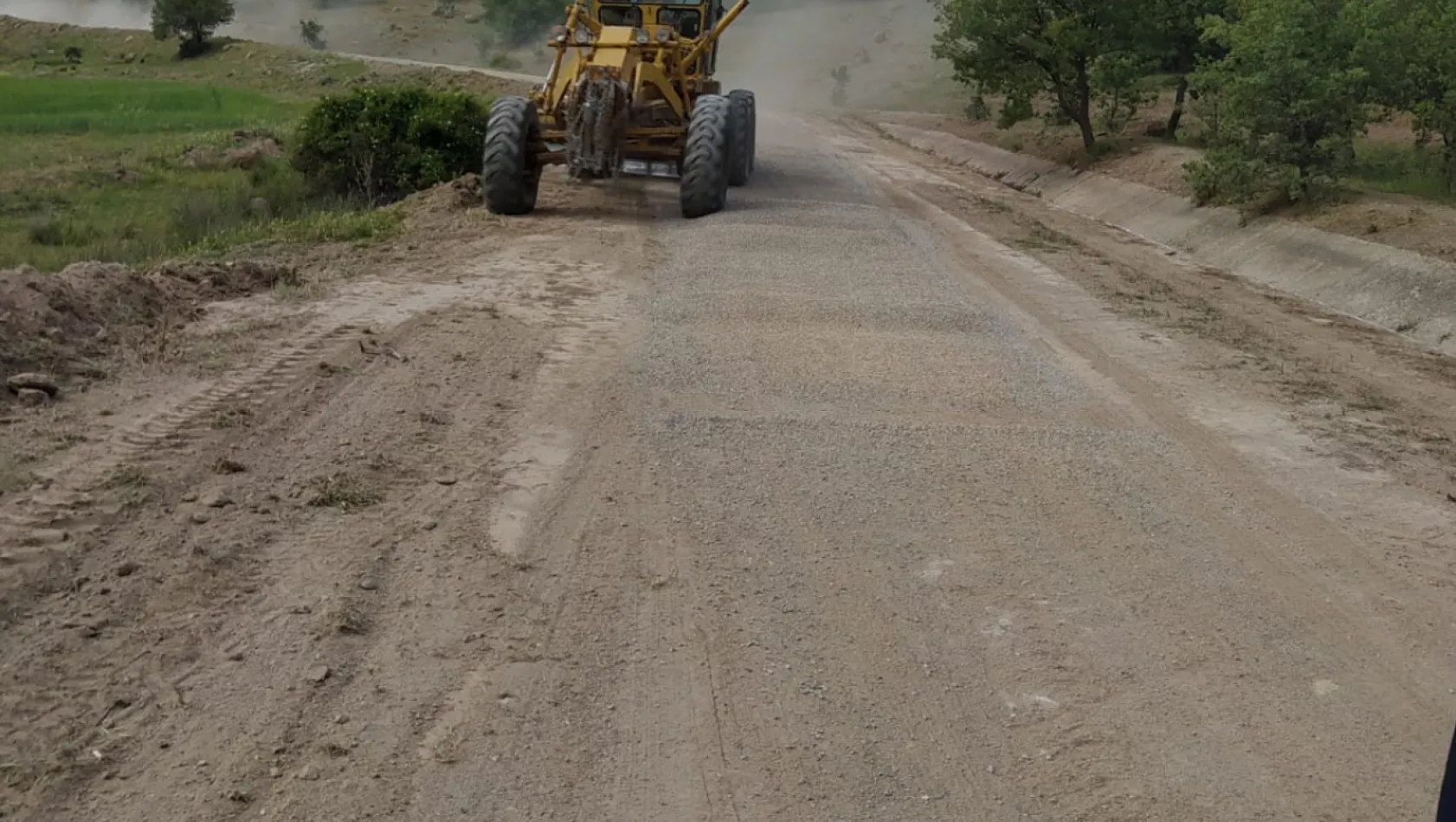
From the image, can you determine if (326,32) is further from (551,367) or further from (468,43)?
(551,367)

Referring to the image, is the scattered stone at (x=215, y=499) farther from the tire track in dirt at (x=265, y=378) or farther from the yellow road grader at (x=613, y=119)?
the yellow road grader at (x=613, y=119)

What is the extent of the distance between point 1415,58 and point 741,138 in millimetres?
9322

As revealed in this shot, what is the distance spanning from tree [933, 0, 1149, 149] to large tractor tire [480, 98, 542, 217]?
520 inches

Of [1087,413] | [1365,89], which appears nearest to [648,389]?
[1087,413]

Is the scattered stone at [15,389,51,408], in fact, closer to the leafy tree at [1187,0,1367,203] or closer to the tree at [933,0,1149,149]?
the leafy tree at [1187,0,1367,203]

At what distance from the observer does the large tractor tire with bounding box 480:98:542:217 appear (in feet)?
52.2

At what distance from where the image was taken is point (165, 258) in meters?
12.7

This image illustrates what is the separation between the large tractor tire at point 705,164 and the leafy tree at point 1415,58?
843cm

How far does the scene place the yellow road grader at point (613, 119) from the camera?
16125 millimetres

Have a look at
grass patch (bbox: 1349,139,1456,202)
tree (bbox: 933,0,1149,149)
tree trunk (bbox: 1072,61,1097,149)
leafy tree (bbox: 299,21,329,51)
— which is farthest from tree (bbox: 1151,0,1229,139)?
leafy tree (bbox: 299,21,329,51)

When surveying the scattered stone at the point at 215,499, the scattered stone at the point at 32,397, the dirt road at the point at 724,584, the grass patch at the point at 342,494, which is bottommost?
the dirt road at the point at 724,584

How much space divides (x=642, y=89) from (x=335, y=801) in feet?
46.0

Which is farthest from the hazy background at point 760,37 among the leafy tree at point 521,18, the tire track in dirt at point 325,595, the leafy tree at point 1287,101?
the tire track in dirt at point 325,595

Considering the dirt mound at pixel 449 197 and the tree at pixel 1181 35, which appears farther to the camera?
the tree at pixel 1181 35
